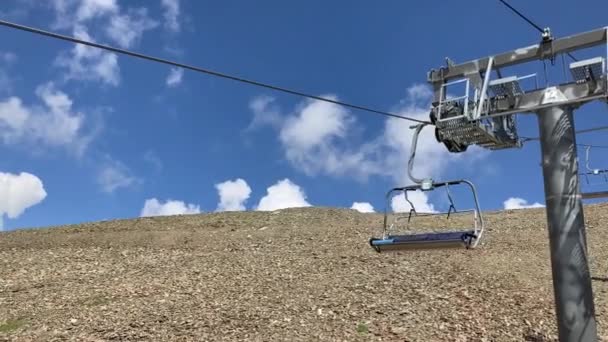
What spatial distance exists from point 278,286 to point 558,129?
365 inches

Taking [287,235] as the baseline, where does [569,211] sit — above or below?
below

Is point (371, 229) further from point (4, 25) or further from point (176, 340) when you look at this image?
point (4, 25)

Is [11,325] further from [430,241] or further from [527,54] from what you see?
[527,54]

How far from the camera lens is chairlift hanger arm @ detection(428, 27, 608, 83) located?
8391mm

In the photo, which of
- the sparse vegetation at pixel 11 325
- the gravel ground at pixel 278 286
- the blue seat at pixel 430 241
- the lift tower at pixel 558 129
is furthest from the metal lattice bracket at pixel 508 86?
the sparse vegetation at pixel 11 325

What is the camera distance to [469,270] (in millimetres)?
16438

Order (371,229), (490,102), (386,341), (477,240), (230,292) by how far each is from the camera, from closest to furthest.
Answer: (477,240) → (490,102) → (386,341) → (230,292) → (371,229)

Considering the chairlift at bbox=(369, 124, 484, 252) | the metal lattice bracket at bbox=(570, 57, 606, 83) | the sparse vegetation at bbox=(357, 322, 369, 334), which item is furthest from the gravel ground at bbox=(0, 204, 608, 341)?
the metal lattice bracket at bbox=(570, 57, 606, 83)

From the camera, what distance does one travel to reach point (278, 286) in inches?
615

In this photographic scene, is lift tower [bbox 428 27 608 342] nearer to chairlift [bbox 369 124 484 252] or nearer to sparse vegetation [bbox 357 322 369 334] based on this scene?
chairlift [bbox 369 124 484 252]

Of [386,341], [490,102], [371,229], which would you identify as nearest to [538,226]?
[371,229]

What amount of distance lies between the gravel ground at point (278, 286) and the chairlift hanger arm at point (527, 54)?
5696mm

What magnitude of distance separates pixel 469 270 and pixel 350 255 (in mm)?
3521

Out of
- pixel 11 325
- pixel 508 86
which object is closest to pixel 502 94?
pixel 508 86
